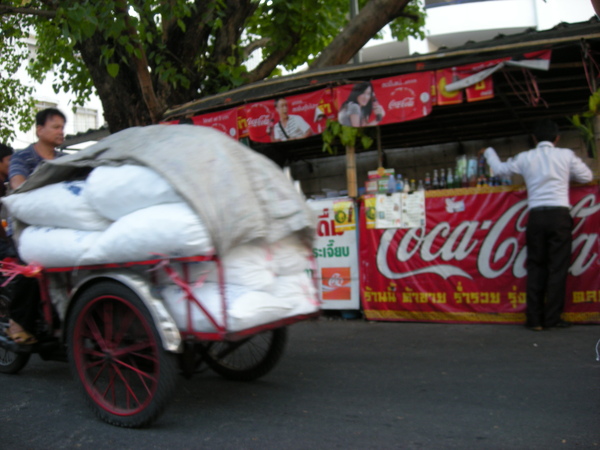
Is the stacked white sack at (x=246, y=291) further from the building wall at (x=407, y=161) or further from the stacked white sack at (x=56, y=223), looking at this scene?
the building wall at (x=407, y=161)

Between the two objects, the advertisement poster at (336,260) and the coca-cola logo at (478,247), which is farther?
the advertisement poster at (336,260)

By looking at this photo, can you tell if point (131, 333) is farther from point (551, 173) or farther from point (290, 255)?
point (551, 173)

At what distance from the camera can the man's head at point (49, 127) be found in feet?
15.2

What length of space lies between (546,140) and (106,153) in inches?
173

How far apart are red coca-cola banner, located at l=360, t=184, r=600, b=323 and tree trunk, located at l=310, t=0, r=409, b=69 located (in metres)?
2.89

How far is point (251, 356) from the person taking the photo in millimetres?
4430

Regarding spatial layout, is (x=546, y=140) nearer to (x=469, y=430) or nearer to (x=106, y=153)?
(x=469, y=430)

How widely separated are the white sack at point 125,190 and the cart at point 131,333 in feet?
1.10

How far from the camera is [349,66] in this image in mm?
6582

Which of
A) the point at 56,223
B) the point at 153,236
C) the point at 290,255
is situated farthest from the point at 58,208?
the point at 290,255

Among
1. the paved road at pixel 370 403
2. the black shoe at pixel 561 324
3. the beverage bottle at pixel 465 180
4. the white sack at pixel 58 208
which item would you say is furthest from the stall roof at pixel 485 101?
the white sack at pixel 58 208

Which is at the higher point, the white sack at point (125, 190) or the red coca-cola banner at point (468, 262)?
the white sack at point (125, 190)

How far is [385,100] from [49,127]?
351cm

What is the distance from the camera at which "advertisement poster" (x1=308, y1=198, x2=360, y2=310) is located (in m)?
6.98
